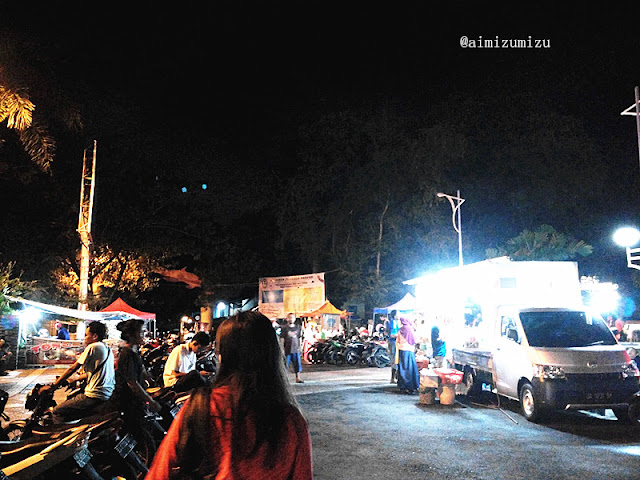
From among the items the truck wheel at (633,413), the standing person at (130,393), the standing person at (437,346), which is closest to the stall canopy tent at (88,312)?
the standing person at (437,346)

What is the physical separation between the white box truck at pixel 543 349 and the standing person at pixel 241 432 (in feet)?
27.5

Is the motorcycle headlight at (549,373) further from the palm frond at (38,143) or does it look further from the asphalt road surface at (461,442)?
the palm frond at (38,143)

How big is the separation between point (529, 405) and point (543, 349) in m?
1.00

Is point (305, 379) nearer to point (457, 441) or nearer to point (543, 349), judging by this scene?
point (543, 349)

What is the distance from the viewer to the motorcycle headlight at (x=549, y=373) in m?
9.40

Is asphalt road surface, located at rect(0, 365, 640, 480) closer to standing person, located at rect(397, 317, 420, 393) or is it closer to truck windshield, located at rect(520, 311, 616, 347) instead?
standing person, located at rect(397, 317, 420, 393)

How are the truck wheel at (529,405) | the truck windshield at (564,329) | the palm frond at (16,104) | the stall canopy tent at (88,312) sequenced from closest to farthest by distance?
the truck wheel at (529,405) → the truck windshield at (564,329) → the palm frond at (16,104) → the stall canopy tent at (88,312)

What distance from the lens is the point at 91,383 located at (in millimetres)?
6211

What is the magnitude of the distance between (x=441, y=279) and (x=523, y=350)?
828cm

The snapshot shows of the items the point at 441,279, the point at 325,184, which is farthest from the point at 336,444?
the point at 325,184

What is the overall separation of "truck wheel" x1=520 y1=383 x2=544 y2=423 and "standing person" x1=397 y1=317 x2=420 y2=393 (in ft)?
11.3

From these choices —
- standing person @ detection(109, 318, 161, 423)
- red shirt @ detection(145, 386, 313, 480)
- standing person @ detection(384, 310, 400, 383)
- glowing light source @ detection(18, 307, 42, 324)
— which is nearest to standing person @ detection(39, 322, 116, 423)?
standing person @ detection(109, 318, 161, 423)

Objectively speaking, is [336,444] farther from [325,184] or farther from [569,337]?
[325,184]

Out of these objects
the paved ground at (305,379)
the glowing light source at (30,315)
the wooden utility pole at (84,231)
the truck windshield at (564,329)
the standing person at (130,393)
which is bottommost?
the paved ground at (305,379)
